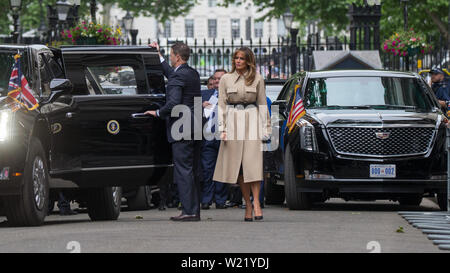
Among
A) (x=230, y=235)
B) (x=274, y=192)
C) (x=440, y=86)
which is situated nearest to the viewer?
(x=230, y=235)

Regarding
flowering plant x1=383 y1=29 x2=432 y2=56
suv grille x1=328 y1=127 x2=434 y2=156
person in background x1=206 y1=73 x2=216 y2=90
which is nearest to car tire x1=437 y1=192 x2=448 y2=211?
suv grille x1=328 y1=127 x2=434 y2=156

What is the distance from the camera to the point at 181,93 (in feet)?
39.8

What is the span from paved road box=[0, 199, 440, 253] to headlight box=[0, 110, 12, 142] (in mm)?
903

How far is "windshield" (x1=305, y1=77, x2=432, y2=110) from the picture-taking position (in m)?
14.9

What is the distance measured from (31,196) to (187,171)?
1773mm

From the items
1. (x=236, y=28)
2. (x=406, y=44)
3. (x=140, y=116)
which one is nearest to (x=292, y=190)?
(x=140, y=116)

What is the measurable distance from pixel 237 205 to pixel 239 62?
14.7ft

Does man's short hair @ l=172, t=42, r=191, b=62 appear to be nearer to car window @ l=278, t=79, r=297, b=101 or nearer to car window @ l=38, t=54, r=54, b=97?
car window @ l=38, t=54, r=54, b=97

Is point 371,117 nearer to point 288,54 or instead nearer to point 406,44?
point 406,44

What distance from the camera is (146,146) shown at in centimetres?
1224

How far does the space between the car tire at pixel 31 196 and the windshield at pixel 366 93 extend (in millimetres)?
4463

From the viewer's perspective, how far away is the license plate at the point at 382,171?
14.0 m

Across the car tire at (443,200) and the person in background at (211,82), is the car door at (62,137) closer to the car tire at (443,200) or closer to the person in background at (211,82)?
the person in background at (211,82)

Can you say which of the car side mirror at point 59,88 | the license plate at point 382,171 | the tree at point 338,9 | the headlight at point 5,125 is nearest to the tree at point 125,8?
the tree at point 338,9
